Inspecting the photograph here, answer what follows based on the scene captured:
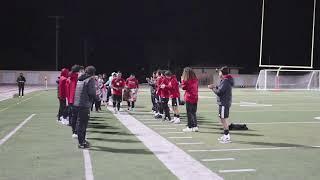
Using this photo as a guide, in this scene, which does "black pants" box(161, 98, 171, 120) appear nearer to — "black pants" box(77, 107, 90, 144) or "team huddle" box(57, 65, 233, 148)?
"team huddle" box(57, 65, 233, 148)

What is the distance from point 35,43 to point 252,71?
75.4 feet

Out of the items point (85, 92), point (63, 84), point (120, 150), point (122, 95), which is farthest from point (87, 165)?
point (122, 95)

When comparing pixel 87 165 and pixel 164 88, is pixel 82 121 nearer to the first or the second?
pixel 87 165

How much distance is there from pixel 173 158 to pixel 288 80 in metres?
43.2

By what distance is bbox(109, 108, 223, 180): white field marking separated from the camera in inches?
297

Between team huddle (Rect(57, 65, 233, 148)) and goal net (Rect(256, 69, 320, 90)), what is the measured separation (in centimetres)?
2878

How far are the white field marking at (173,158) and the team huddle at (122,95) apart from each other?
4.09ft

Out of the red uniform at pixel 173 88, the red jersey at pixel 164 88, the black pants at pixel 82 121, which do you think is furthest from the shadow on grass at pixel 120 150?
the red jersey at pixel 164 88

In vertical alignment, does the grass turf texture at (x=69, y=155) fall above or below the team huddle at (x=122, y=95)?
below

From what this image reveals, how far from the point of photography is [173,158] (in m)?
8.89

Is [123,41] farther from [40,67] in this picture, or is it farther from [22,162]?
[22,162]

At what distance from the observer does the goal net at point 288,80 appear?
46594 mm

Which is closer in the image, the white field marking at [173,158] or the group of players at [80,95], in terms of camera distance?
the white field marking at [173,158]

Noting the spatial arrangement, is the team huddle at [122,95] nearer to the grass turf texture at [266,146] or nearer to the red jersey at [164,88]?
the red jersey at [164,88]
